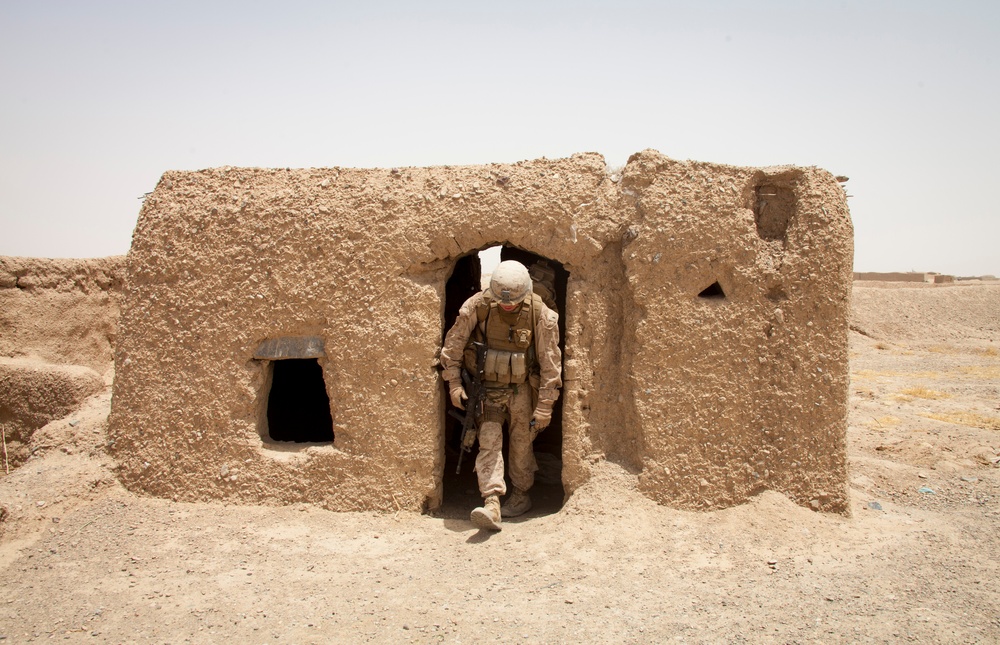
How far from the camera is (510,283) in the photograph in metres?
4.79

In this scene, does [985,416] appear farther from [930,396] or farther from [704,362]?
[704,362]

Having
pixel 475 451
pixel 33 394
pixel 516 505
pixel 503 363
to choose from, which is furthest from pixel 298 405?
pixel 503 363

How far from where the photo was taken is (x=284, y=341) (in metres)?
5.11

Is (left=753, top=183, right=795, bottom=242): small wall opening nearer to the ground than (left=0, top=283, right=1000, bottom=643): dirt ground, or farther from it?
farther from it

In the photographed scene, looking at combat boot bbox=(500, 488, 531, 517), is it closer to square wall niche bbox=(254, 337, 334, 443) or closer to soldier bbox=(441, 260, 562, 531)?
soldier bbox=(441, 260, 562, 531)

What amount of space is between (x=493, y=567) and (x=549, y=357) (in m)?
1.42

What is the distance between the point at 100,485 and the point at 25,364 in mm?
2416

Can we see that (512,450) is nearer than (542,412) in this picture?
No

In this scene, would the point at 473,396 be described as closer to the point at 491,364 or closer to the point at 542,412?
the point at 491,364

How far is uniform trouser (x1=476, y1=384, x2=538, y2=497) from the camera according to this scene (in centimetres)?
502

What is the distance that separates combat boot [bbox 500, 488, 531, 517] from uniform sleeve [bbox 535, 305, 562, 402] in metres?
0.83

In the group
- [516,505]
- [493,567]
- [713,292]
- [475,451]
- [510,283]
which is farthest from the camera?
[475,451]

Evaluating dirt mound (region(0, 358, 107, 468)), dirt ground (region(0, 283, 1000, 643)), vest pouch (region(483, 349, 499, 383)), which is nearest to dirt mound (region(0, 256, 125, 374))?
dirt mound (region(0, 358, 107, 468))

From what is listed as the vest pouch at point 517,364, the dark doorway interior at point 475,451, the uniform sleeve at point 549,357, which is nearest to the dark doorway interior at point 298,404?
the dark doorway interior at point 475,451
